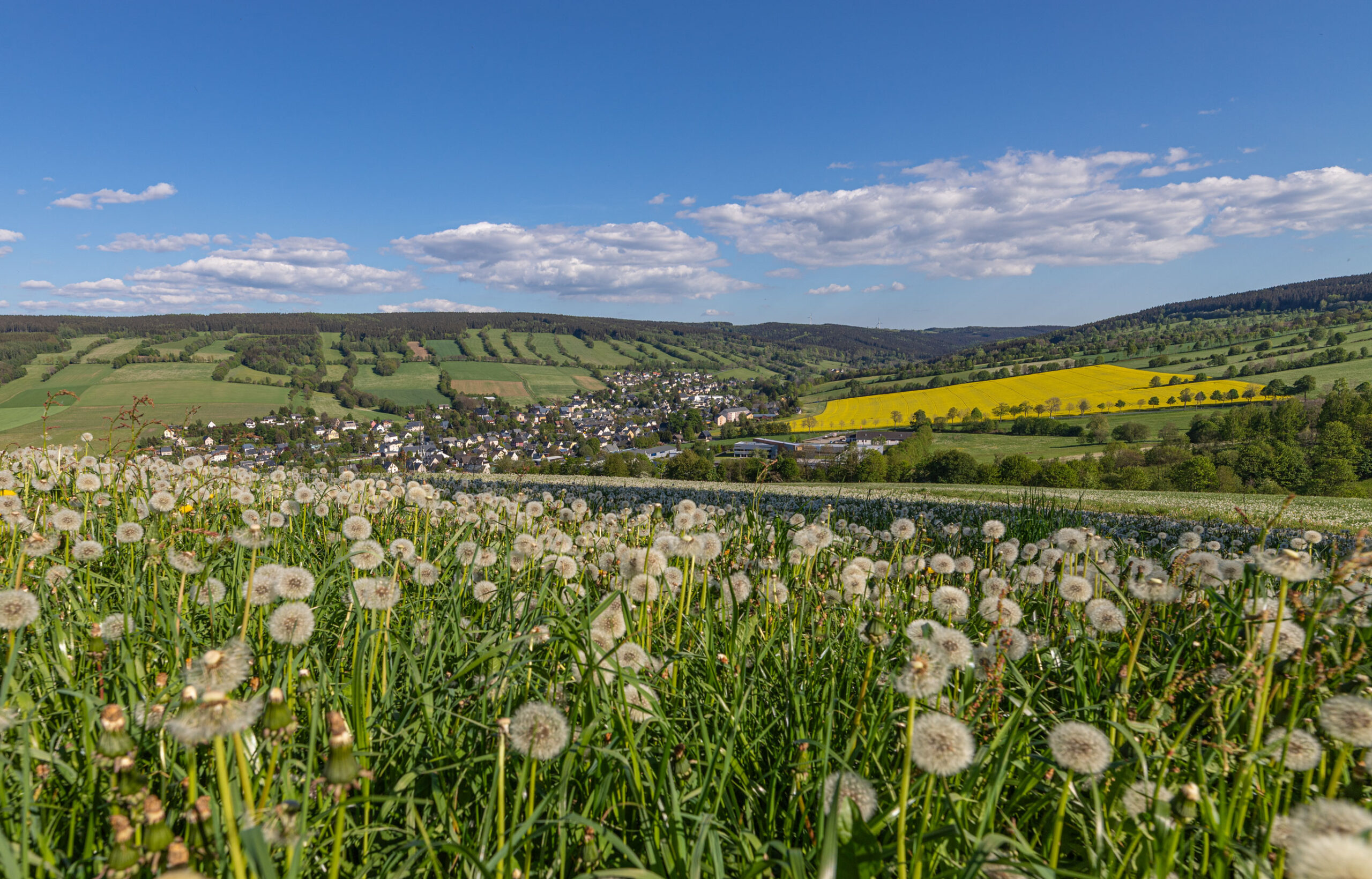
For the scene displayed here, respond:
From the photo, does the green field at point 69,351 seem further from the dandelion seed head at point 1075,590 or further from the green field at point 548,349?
the dandelion seed head at point 1075,590

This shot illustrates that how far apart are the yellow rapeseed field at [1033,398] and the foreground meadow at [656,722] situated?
245 ft

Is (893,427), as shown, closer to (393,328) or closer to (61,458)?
(61,458)

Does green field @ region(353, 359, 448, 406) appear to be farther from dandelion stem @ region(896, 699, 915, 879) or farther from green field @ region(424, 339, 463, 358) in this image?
dandelion stem @ region(896, 699, 915, 879)

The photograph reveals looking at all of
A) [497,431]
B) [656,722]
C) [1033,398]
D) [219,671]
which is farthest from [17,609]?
[1033,398]

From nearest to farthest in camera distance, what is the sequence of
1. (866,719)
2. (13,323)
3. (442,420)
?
1. (866,719)
2. (442,420)
3. (13,323)

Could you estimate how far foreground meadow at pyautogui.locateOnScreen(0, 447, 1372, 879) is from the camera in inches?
56.2

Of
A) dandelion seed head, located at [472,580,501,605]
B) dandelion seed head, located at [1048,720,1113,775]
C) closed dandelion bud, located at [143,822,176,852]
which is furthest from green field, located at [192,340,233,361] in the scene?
dandelion seed head, located at [1048,720,1113,775]

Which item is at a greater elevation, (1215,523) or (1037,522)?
(1037,522)

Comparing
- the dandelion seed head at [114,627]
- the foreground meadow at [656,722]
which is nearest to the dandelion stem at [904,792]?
the foreground meadow at [656,722]

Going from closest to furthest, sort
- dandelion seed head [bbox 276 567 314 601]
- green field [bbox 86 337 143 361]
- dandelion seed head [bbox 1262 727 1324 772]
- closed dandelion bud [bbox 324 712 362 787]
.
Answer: closed dandelion bud [bbox 324 712 362 787]
dandelion seed head [bbox 1262 727 1324 772]
dandelion seed head [bbox 276 567 314 601]
green field [bbox 86 337 143 361]

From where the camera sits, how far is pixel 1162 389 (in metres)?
78.2

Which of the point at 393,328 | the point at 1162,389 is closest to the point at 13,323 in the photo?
the point at 393,328

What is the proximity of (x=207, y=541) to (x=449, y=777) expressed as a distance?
3266 mm

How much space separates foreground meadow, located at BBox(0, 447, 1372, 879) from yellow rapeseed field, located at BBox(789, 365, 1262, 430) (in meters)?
74.6
